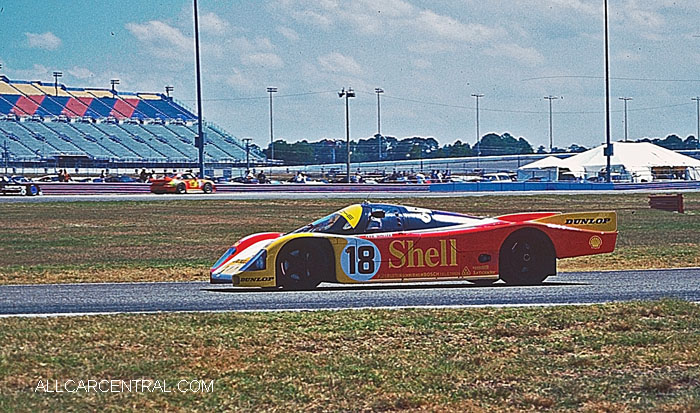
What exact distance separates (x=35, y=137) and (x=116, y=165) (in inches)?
Result: 393

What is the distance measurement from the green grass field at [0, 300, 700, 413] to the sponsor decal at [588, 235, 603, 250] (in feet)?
8.50

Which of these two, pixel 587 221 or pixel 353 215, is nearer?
pixel 353 215

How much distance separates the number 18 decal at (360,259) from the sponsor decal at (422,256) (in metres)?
0.23

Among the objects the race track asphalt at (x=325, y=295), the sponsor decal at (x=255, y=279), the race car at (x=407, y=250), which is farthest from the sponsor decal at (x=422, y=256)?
the sponsor decal at (x=255, y=279)

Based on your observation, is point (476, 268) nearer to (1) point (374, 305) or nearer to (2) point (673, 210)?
(1) point (374, 305)

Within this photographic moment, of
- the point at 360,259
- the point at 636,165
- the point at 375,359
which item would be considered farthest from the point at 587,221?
the point at 636,165

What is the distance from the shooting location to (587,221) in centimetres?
1305

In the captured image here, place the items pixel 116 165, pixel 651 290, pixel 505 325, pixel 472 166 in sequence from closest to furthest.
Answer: pixel 505 325 < pixel 651 290 < pixel 116 165 < pixel 472 166

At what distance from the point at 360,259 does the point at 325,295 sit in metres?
0.88

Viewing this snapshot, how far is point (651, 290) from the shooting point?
12.1m

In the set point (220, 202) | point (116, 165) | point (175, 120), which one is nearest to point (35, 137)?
point (116, 165)

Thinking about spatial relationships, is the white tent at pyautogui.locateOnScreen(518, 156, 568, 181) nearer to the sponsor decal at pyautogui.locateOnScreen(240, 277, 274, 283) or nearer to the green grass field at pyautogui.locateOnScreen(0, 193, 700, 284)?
the green grass field at pyautogui.locateOnScreen(0, 193, 700, 284)

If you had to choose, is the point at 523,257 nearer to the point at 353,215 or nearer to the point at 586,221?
the point at 586,221

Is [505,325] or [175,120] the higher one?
[175,120]
